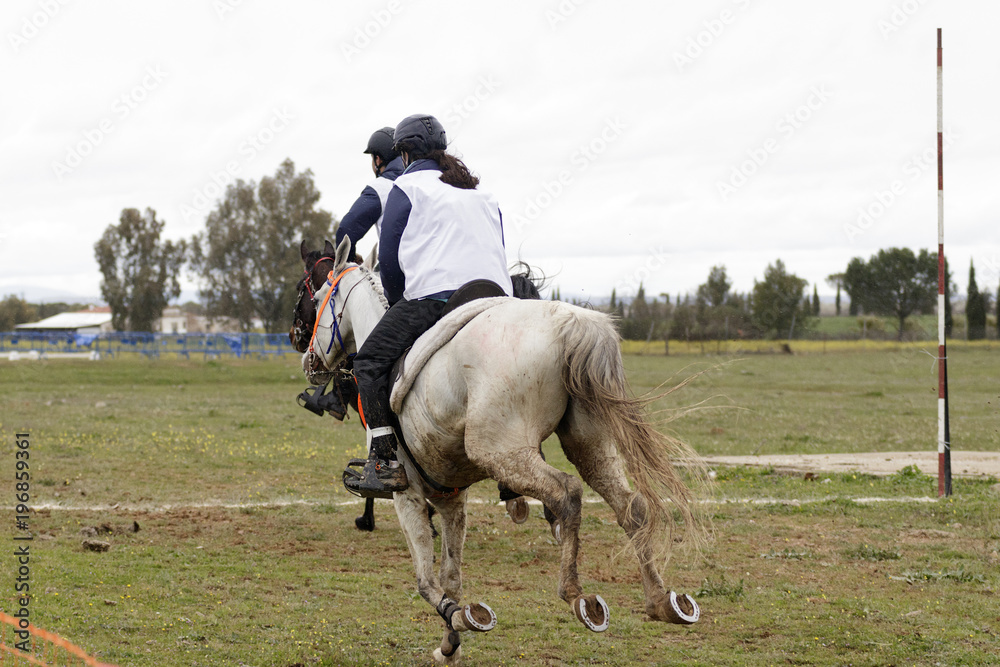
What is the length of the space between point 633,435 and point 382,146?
3646mm

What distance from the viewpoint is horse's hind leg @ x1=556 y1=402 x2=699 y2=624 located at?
3.69 metres

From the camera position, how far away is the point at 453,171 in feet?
15.4

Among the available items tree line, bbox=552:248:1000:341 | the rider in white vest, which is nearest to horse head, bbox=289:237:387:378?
the rider in white vest

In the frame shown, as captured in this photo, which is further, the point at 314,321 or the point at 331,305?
the point at 314,321

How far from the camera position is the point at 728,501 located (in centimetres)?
1007

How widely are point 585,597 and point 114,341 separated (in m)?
43.5

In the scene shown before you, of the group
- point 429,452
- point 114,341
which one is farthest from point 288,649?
point 114,341

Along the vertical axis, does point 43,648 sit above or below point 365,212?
below

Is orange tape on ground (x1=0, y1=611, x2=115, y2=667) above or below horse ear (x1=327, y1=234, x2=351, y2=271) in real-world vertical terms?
below

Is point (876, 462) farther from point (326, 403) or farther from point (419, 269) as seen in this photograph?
point (419, 269)

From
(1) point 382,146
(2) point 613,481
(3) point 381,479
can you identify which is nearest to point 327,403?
(1) point 382,146

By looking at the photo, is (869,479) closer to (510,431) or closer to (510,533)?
(510,533)

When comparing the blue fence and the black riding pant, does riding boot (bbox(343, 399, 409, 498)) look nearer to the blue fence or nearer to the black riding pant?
the black riding pant

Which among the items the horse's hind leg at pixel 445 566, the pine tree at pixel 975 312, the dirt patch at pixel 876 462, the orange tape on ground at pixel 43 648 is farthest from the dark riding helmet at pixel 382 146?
the pine tree at pixel 975 312
